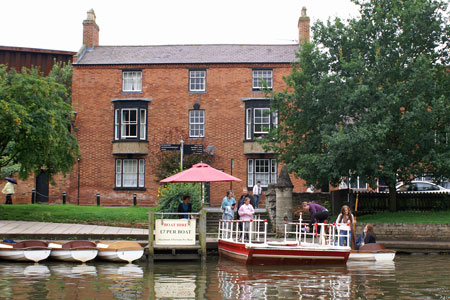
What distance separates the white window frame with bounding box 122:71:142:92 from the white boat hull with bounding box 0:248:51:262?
21.1m

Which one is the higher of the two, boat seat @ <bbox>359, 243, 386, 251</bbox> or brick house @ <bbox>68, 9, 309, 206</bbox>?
brick house @ <bbox>68, 9, 309, 206</bbox>

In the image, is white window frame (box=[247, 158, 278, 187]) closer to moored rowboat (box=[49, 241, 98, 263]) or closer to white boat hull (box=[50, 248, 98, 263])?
moored rowboat (box=[49, 241, 98, 263])

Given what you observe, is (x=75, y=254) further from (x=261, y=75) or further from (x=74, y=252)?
(x=261, y=75)

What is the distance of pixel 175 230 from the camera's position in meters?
19.8

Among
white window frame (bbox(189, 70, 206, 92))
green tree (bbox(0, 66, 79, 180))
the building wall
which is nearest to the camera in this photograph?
green tree (bbox(0, 66, 79, 180))

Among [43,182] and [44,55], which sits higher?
[44,55]

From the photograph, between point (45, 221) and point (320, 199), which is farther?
point (320, 199)

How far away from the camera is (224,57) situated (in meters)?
39.1

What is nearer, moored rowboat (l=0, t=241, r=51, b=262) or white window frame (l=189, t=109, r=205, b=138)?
moored rowboat (l=0, t=241, r=51, b=262)

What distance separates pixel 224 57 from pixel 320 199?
13911 mm

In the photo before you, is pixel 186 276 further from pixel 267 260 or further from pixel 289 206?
pixel 289 206

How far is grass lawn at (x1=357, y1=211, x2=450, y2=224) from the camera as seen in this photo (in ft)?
82.0

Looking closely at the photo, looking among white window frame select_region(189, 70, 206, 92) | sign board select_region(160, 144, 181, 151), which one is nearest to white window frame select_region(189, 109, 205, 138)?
white window frame select_region(189, 70, 206, 92)

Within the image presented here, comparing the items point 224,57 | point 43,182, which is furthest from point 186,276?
point 43,182
